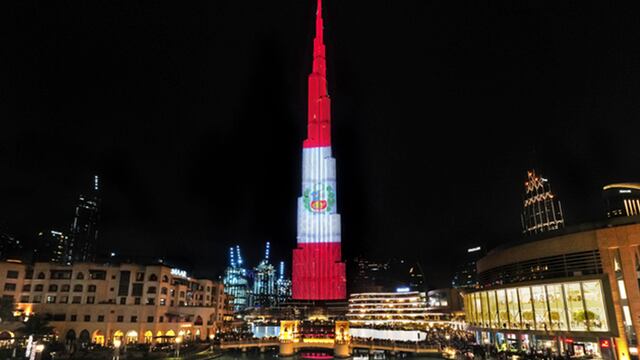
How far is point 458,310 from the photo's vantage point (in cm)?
12975

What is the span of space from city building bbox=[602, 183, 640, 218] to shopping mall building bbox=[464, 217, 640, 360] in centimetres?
5281

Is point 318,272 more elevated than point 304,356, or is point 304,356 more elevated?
point 318,272

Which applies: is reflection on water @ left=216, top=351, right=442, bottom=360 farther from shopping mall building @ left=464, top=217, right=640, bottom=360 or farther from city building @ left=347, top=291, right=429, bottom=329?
city building @ left=347, top=291, right=429, bottom=329

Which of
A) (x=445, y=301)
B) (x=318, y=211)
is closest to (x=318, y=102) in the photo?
(x=318, y=211)

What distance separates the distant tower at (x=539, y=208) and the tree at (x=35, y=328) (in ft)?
540

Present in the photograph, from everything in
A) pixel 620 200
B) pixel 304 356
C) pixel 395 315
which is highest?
pixel 620 200

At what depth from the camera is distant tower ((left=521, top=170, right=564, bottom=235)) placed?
17150cm

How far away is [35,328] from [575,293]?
243ft

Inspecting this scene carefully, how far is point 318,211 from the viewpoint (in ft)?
303

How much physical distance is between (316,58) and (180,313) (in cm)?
6193

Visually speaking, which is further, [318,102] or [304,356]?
[318,102]

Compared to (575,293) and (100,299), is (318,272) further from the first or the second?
(575,293)

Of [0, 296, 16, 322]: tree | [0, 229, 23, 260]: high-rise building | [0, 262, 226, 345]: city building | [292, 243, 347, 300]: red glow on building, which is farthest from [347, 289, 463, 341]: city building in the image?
[0, 229, 23, 260]: high-rise building

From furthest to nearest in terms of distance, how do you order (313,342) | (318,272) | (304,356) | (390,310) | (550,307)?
(390,310)
(318,272)
(304,356)
(313,342)
(550,307)
